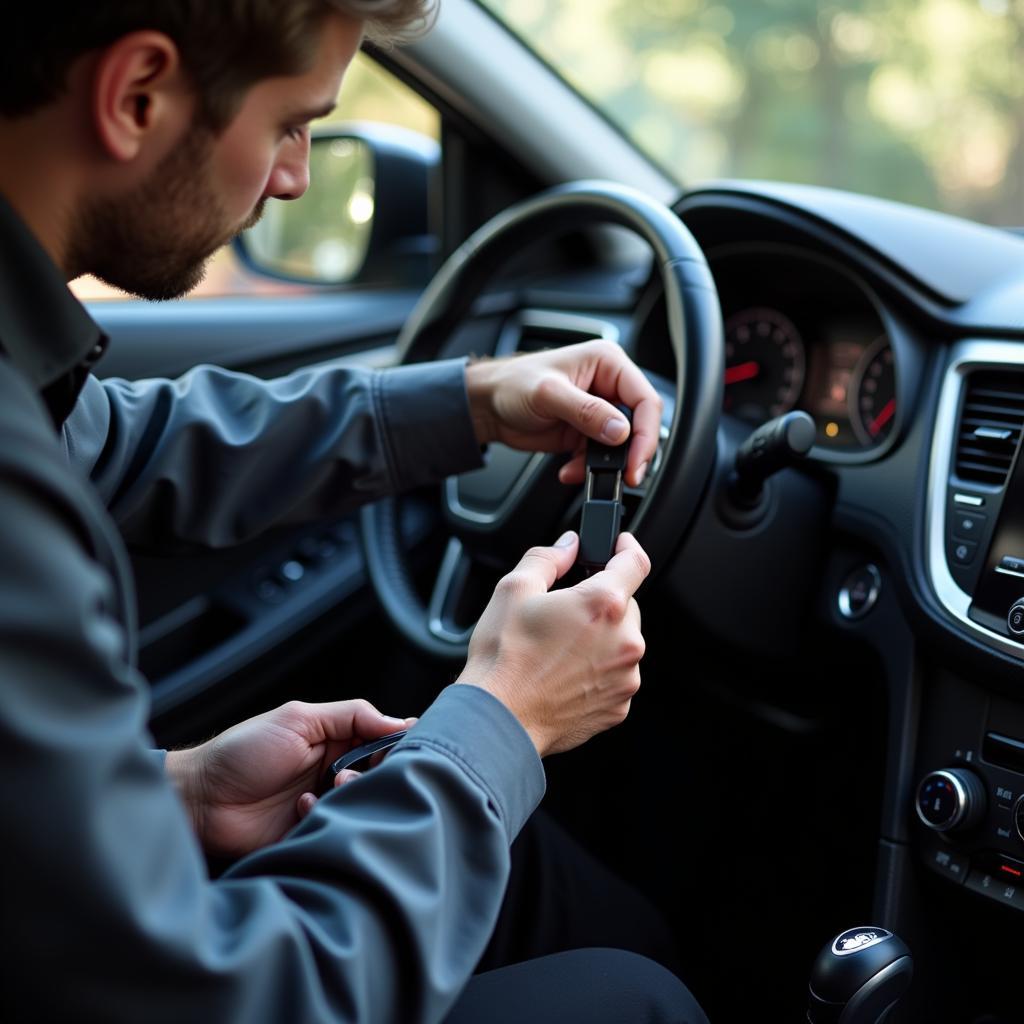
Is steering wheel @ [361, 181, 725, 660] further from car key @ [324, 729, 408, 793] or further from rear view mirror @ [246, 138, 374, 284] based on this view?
rear view mirror @ [246, 138, 374, 284]

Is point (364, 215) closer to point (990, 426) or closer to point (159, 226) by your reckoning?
point (990, 426)

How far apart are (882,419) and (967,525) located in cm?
28

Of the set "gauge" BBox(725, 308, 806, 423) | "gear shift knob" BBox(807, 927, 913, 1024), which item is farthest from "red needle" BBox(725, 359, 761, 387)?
"gear shift knob" BBox(807, 927, 913, 1024)

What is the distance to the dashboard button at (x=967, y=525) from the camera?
4.03 ft

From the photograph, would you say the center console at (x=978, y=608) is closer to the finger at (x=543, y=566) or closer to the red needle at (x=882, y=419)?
the red needle at (x=882, y=419)

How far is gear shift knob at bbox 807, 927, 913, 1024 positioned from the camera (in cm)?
107

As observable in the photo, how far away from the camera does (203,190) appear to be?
786 mm

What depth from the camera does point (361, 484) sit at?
1.30 metres

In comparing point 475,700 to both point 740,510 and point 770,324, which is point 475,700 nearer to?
point 740,510

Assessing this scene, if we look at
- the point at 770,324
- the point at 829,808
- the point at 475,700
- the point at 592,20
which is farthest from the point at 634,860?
the point at 592,20

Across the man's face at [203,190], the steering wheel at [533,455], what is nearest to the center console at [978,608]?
the steering wheel at [533,455]

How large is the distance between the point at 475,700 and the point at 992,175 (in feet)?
12.1

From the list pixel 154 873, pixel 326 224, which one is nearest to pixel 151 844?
pixel 154 873

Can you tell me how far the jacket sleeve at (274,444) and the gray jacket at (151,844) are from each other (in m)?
0.50
